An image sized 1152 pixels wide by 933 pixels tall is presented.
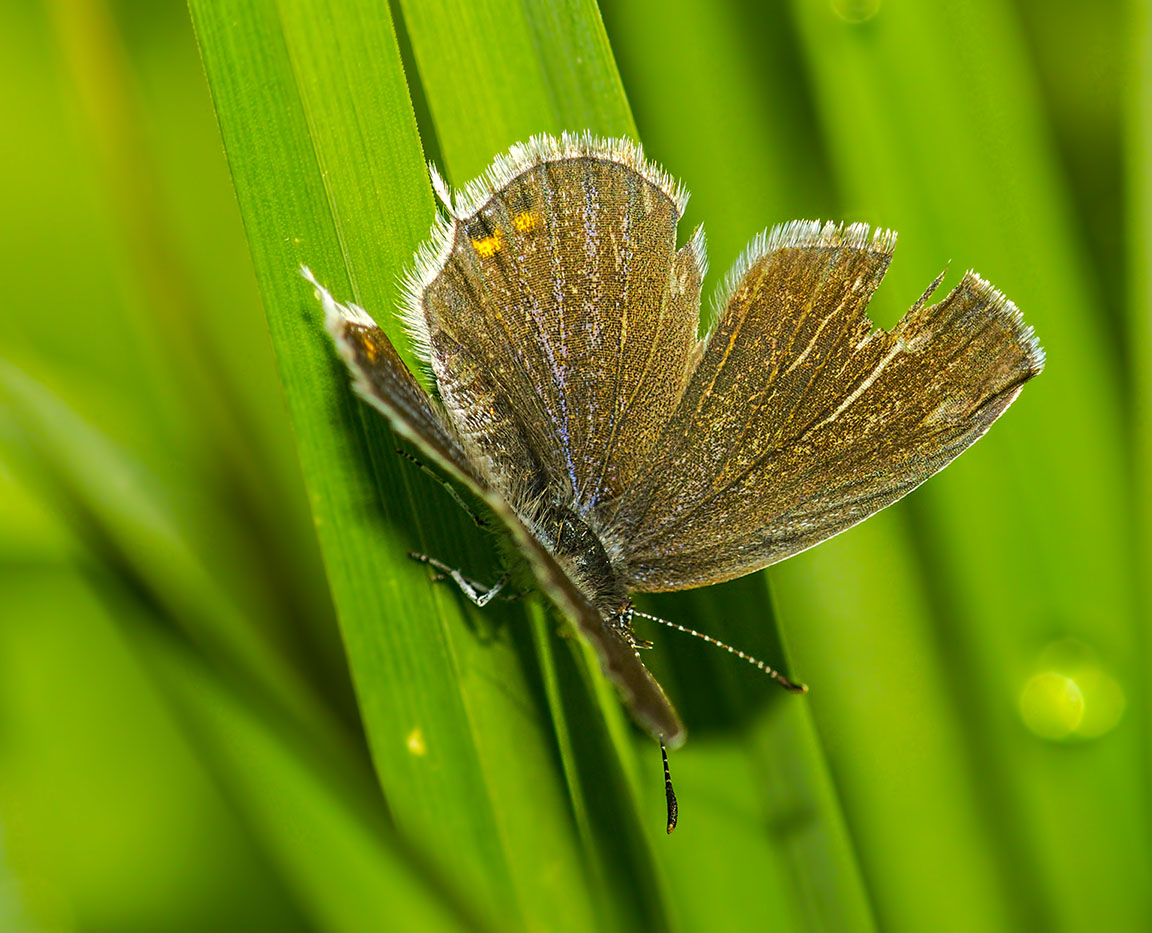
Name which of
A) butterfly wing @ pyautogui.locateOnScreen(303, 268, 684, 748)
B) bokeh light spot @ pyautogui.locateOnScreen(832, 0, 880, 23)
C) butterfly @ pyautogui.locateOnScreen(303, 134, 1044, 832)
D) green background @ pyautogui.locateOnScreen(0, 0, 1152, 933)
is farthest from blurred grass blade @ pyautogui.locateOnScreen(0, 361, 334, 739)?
bokeh light spot @ pyautogui.locateOnScreen(832, 0, 880, 23)

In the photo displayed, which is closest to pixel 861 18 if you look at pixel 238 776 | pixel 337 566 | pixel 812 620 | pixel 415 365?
pixel 415 365

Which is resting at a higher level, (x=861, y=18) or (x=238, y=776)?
(x=861, y=18)

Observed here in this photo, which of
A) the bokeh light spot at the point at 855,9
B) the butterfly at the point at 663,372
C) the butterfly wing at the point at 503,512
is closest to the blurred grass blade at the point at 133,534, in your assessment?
the butterfly at the point at 663,372

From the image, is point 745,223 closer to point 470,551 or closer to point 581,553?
point 581,553

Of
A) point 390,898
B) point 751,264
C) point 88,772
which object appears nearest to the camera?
point 390,898

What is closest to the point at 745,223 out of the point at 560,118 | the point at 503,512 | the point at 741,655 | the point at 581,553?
the point at 560,118

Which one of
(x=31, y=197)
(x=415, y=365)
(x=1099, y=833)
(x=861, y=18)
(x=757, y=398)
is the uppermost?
(x=31, y=197)

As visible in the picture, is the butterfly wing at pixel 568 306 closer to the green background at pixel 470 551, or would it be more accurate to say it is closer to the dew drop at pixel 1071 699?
the green background at pixel 470 551

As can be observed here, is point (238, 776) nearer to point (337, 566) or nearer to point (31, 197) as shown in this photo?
point (337, 566)
